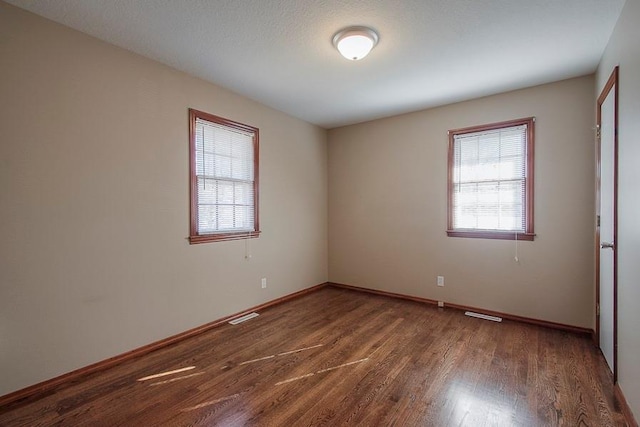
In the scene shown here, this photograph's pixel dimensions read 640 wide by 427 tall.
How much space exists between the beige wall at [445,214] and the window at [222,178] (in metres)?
1.67

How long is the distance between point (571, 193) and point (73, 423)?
4.51 metres

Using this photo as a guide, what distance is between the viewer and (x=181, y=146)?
9.80 feet

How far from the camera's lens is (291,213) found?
4340 mm

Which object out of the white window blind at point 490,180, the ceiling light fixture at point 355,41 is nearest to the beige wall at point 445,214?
the white window blind at point 490,180

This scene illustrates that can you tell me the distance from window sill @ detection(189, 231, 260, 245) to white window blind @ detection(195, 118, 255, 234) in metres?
0.05

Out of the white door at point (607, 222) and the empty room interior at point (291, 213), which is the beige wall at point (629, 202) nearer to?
the empty room interior at point (291, 213)

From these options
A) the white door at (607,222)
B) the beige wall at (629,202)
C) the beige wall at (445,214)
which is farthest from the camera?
the beige wall at (445,214)

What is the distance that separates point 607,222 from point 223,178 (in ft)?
11.7

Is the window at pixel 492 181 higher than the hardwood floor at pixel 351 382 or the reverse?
higher

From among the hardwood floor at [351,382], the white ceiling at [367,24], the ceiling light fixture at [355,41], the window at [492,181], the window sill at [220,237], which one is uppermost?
the white ceiling at [367,24]

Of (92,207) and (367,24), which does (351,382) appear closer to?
(92,207)

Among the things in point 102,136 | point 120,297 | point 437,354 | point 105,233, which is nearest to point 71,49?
point 102,136

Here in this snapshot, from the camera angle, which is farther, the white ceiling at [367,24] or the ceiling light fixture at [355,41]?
the ceiling light fixture at [355,41]

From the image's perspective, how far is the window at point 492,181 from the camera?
3.34 m
